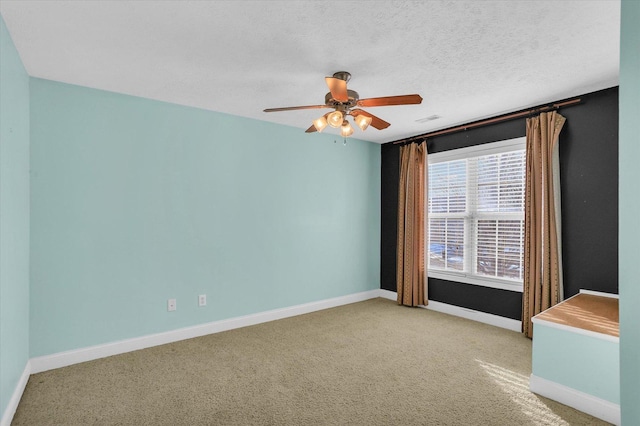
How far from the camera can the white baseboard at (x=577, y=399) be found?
87.0 inches

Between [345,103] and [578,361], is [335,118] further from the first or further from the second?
[578,361]

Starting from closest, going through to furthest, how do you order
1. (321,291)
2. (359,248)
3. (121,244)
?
(121,244) → (321,291) → (359,248)

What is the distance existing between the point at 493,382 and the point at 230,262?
9.24 ft

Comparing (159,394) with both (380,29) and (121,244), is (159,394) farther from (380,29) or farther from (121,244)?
(380,29)

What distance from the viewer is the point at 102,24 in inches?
84.2

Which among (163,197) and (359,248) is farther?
(359,248)

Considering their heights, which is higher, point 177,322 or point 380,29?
point 380,29

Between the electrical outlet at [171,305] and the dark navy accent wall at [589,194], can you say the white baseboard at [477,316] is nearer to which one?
the dark navy accent wall at [589,194]

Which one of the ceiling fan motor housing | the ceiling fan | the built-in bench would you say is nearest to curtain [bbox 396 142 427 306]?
the ceiling fan

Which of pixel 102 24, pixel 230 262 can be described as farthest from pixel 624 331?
pixel 230 262

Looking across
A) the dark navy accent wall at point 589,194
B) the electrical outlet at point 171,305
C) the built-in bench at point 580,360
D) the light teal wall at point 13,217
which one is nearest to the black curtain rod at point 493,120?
the dark navy accent wall at point 589,194

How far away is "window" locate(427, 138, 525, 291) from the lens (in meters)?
3.96

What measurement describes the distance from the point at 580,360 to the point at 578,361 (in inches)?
0.6

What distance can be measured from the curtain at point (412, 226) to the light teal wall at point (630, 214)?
3601 millimetres
